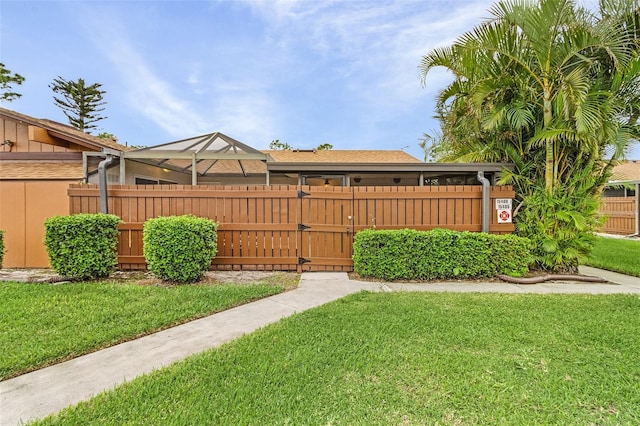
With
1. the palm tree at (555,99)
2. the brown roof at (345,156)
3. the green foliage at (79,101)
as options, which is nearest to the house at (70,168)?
the palm tree at (555,99)

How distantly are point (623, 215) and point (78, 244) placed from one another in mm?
20100

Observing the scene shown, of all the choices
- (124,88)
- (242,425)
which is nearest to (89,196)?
(242,425)

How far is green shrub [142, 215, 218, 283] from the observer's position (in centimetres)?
489

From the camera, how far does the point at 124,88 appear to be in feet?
49.3

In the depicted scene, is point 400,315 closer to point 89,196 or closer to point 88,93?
point 89,196

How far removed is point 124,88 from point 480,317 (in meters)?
18.3

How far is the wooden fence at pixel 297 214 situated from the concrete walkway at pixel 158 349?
1226 mm

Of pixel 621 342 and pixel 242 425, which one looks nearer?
pixel 242 425

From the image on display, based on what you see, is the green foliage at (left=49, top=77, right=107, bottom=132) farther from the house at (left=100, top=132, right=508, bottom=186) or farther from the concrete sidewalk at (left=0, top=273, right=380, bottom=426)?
the concrete sidewalk at (left=0, top=273, right=380, bottom=426)

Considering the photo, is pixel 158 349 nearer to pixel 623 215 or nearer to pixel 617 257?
pixel 617 257

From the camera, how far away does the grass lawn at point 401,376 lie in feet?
6.16

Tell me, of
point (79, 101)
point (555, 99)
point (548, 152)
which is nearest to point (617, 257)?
point (548, 152)

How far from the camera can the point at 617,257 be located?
7.72 meters

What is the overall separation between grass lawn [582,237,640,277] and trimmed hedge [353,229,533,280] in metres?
1.72
